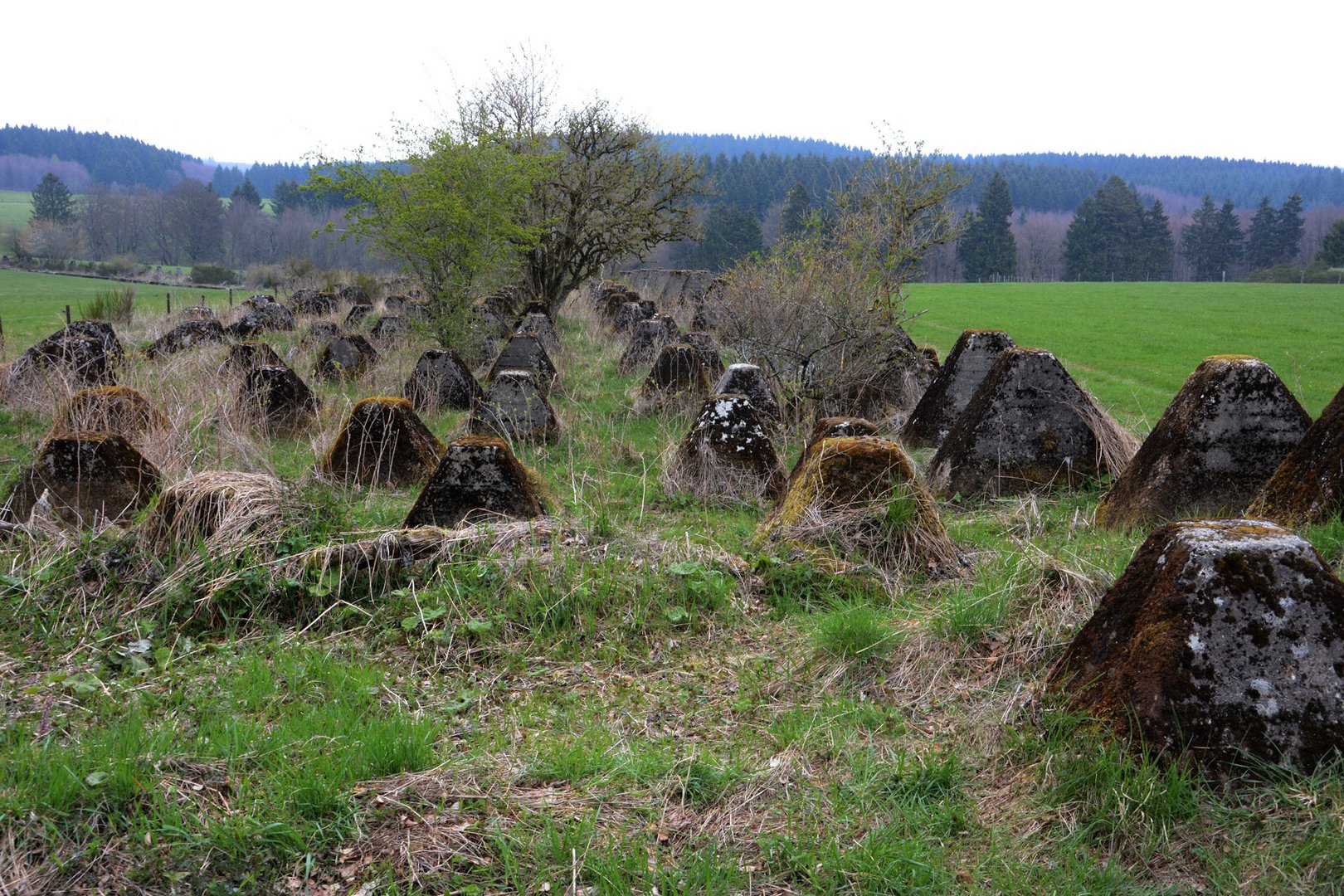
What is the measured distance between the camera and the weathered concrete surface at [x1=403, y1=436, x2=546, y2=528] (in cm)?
593

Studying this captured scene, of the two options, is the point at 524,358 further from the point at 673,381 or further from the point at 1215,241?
the point at 1215,241

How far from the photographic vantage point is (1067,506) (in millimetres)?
6938

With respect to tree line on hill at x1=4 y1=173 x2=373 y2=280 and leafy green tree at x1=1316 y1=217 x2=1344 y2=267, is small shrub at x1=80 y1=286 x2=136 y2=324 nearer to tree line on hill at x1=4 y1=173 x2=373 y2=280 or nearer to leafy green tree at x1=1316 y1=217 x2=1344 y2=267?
tree line on hill at x1=4 y1=173 x2=373 y2=280

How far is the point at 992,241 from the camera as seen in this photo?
251 ft

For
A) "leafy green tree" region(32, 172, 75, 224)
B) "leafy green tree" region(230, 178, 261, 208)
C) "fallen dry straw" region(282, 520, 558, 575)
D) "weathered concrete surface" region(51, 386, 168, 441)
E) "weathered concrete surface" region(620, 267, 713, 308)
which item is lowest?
"fallen dry straw" region(282, 520, 558, 575)

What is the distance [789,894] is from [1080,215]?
91177 millimetres

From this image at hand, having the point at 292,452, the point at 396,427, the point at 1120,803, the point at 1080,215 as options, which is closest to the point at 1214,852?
the point at 1120,803

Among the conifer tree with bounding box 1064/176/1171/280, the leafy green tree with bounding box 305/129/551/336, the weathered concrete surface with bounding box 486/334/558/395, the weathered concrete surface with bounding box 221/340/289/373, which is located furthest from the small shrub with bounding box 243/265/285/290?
the conifer tree with bounding box 1064/176/1171/280

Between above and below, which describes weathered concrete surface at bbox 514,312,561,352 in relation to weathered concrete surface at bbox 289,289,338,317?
below

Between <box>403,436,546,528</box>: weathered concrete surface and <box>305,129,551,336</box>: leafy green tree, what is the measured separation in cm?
1042

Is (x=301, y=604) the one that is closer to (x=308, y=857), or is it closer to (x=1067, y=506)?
(x=308, y=857)

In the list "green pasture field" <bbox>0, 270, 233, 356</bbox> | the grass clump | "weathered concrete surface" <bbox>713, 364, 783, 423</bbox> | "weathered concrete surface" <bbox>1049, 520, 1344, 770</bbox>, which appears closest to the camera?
"weathered concrete surface" <bbox>1049, 520, 1344, 770</bbox>

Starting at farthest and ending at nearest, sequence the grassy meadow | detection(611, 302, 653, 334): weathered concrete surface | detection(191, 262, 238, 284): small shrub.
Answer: detection(191, 262, 238, 284): small shrub
detection(611, 302, 653, 334): weathered concrete surface
the grassy meadow

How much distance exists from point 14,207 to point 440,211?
105 m
